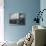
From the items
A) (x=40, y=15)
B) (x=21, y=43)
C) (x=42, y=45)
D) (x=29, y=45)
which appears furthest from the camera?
(x=40, y=15)

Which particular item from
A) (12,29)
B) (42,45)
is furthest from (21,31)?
(42,45)

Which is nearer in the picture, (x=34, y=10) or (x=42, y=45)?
(x=42, y=45)

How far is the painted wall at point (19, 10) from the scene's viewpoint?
5188 mm

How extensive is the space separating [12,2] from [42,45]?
310 centimetres

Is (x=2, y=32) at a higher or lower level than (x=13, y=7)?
lower

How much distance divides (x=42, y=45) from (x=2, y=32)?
3052 millimetres

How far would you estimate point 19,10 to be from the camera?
5234 millimetres

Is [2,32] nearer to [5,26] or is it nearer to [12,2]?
[5,26]

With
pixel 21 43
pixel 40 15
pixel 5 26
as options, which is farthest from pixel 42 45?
pixel 5 26

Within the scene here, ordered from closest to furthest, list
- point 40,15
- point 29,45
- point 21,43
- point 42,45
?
point 42,45, point 29,45, point 21,43, point 40,15

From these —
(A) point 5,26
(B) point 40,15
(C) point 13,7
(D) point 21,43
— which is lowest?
(D) point 21,43

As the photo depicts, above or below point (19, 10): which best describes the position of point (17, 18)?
below

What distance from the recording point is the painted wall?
5188mm

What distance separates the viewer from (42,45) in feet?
8.11
